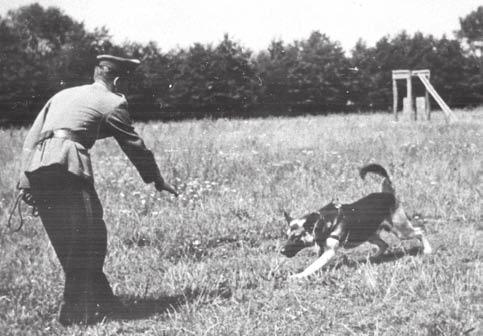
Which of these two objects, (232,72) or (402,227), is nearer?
(402,227)

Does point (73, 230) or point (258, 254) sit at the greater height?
point (73, 230)

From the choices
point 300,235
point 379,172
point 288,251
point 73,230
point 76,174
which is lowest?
point 288,251

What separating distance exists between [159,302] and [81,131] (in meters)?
1.52

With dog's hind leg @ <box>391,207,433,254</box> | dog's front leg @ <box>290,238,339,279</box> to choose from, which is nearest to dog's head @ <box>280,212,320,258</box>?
dog's front leg @ <box>290,238,339,279</box>

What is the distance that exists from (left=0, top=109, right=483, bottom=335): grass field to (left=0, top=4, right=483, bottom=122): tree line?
1668 centimetres

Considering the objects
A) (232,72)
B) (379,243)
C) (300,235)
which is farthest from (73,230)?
(232,72)

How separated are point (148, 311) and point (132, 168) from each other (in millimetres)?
5200

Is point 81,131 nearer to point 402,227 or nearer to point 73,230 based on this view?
point 73,230

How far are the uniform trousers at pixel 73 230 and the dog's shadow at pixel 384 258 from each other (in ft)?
7.58

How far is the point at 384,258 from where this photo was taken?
5477 mm

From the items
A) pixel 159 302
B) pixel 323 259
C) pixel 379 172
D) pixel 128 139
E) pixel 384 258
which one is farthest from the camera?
pixel 379 172

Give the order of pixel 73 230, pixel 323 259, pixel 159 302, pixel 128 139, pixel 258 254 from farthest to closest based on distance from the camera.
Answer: pixel 258 254, pixel 323 259, pixel 159 302, pixel 128 139, pixel 73 230

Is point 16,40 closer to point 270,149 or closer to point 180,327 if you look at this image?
point 270,149

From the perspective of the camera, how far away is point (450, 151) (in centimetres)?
1011
